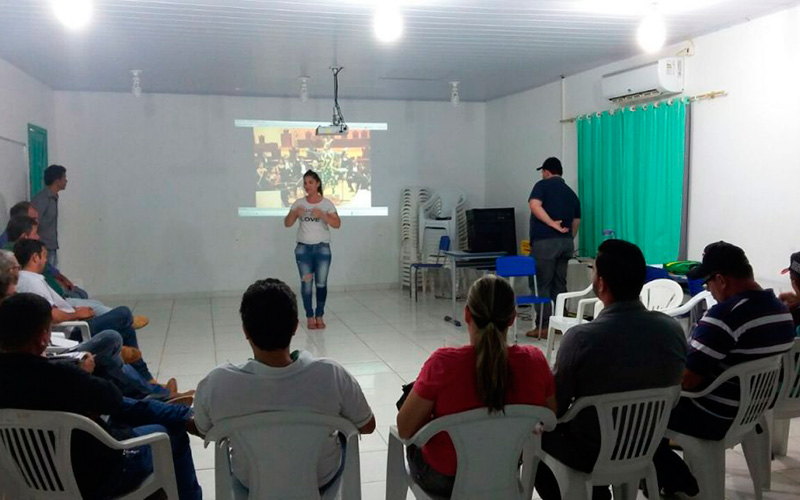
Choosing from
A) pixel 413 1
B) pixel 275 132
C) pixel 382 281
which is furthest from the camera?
pixel 382 281

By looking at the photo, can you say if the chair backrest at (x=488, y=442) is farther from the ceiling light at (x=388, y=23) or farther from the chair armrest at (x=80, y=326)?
the ceiling light at (x=388, y=23)

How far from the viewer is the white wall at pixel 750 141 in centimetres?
455

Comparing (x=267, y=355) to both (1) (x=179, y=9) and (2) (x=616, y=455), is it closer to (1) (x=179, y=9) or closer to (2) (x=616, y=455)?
(2) (x=616, y=455)

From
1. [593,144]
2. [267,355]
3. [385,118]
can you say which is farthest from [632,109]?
[267,355]

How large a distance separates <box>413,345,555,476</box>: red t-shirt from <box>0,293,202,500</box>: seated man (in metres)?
0.97

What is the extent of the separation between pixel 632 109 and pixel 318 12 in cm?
304

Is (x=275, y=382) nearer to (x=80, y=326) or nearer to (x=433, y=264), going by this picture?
(x=80, y=326)

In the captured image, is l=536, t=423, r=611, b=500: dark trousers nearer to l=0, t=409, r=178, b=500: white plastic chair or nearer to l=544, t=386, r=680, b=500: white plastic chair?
l=544, t=386, r=680, b=500: white plastic chair

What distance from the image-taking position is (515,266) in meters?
5.94

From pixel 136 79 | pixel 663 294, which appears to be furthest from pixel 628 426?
pixel 136 79

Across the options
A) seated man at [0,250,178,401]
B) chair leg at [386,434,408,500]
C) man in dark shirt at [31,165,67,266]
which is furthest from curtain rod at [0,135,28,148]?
chair leg at [386,434,408,500]

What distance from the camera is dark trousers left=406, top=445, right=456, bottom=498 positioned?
2.06 m

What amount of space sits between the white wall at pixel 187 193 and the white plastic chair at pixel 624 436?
6727 millimetres

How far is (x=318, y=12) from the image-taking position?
14.7ft
